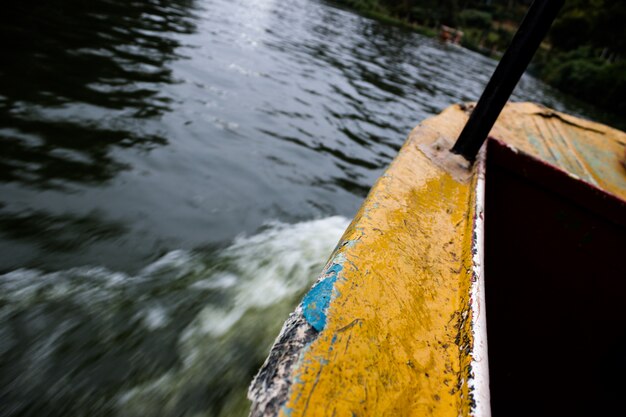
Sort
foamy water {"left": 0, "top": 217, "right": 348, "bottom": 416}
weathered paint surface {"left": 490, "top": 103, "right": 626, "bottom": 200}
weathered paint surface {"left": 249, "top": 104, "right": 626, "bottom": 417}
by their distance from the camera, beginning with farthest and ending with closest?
1. weathered paint surface {"left": 490, "top": 103, "right": 626, "bottom": 200}
2. foamy water {"left": 0, "top": 217, "right": 348, "bottom": 416}
3. weathered paint surface {"left": 249, "top": 104, "right": 626, "bottom": 417}

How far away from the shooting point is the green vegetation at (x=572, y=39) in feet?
Result: 66.4

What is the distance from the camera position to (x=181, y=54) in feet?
15.6

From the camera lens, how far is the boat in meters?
0.51

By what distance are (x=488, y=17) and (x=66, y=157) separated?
54354 mm

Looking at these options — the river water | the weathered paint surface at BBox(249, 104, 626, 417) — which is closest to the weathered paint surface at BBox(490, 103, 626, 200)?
the river water

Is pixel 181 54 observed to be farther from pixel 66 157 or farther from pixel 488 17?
pixel 488 17

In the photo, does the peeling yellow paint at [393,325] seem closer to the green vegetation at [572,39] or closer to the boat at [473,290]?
the boat at [473,290]

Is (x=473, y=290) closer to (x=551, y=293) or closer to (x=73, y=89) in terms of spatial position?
(x=551, y=293)

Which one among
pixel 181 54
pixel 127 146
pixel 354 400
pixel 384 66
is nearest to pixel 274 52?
pixel 181 54

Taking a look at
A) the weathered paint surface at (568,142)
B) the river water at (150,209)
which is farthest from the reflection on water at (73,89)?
the weathered paint surface at (568,142)

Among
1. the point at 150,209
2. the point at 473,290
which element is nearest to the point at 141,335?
the point at 150,209

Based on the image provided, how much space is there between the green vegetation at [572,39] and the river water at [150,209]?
23178mm

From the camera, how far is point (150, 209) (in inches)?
82.4

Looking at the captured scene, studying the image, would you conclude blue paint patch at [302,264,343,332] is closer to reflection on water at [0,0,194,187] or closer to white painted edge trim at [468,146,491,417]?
white painted edge trim at [468,146,491,417]
